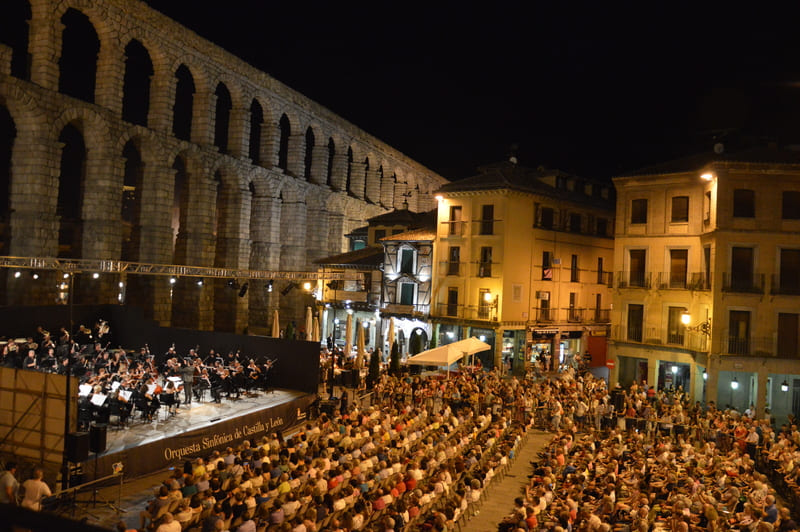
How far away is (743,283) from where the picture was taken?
2916 cm

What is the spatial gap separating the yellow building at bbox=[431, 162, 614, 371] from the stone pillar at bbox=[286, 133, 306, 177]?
21.0 meters

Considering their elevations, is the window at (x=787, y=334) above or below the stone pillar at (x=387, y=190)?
below

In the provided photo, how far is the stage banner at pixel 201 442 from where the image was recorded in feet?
57.6

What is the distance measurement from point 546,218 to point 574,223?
3.50 metres

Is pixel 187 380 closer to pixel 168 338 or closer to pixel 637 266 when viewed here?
pixel 168 338

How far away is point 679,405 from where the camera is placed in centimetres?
2447

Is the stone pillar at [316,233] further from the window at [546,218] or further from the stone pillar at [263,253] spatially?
the window at [546,218]

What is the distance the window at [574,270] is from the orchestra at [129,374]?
2442 centimetres

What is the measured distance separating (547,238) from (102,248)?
95.6ft

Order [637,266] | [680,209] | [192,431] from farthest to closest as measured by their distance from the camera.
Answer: [637,266], [680,209], [192,431]

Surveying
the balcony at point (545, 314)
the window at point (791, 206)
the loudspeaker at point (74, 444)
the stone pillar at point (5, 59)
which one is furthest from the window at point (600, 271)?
the stone pillar at point (5, 59)

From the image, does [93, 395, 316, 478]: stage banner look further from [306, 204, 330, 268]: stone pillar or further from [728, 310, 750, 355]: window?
[306, 204, 330, 268]: stone pillar

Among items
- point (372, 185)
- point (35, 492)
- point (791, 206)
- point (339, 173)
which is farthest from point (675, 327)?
point (372, 185)

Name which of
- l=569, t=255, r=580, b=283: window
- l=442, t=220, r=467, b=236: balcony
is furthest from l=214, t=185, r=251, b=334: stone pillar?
l=569, t=255, r=580, b=283: window
